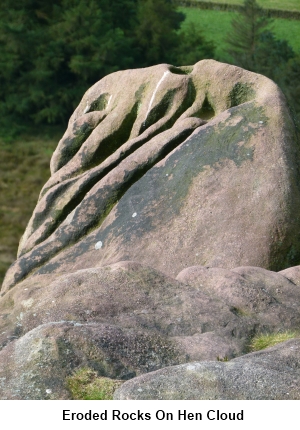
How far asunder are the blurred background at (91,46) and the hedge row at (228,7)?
23mm

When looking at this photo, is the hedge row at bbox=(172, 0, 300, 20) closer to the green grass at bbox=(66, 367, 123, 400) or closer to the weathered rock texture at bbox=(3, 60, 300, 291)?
the weathered rock texture at bbox=(3, 60, 300, 291)

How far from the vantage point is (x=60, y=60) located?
18.1 metres

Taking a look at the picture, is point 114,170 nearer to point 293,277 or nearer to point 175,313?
point 293,277

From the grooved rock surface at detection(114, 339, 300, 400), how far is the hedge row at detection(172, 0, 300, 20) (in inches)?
566

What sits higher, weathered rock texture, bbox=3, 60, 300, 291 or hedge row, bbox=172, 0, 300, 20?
weathered rock texture, bbox=3, 60, 300, 291

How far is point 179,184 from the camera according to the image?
17.0ft

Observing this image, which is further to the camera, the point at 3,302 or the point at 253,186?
the point at 253,186

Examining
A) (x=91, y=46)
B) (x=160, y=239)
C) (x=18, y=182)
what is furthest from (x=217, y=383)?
(x=91, y=46)

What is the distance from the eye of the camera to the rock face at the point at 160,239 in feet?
9.52

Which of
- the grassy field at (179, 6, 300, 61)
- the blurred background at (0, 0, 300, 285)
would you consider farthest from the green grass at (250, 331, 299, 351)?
the grassy field at (179, 6, 300, 61)

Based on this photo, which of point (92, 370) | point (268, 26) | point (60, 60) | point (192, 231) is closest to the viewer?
point (92, 370)

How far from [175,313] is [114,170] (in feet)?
7.78

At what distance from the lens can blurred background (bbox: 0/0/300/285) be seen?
52.9 ft

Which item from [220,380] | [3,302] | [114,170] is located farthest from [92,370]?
[114,170]
